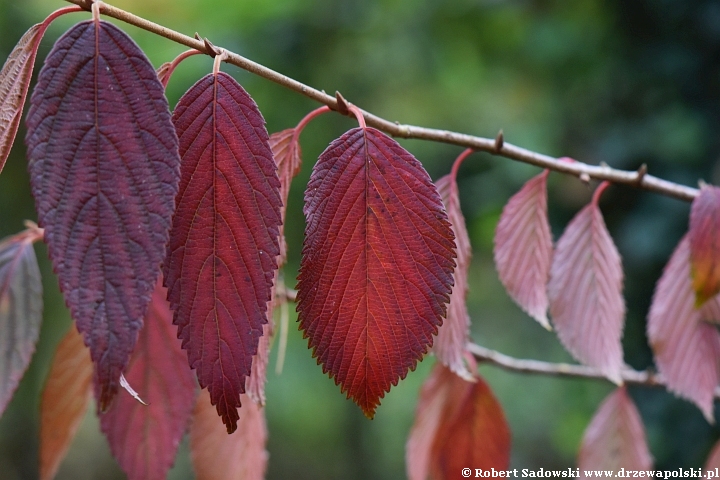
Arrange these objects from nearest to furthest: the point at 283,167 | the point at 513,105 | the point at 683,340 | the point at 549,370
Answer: the point at 283,167 → the point at 683,340 → the point at 549,370 → the point at 513,105

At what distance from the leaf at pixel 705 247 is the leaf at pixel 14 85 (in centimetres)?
54

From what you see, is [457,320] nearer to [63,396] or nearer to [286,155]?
[286,155]

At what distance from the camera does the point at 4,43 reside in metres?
2.86

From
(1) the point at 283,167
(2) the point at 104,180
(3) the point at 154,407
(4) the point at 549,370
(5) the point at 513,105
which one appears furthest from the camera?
(5) the point at 513,105

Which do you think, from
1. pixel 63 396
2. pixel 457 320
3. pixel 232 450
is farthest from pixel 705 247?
pixel 63 396

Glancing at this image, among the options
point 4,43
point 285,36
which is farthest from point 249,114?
point 4,43

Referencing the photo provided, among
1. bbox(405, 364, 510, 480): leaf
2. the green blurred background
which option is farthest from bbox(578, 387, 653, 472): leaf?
the green blurred background

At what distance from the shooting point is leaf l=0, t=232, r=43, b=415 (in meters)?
0.55

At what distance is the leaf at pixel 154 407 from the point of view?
0.55m

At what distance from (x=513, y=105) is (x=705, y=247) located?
1934mm

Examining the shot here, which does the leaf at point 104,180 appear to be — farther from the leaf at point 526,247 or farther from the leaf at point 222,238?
the leaf at point 526,247

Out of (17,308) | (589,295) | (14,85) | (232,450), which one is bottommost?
(232,450)

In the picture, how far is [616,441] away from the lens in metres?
0.75

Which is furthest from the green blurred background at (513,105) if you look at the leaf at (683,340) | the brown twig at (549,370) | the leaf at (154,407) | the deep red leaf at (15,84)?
the deep red leaf at (15,84)
